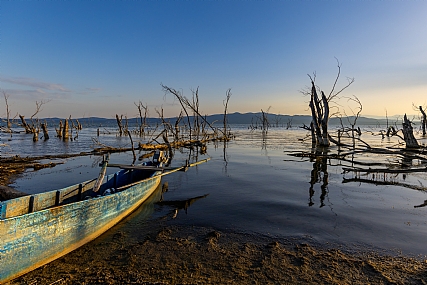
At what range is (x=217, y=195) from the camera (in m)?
8.19

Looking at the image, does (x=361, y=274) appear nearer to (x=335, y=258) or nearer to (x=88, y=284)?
(x=335, y=258)

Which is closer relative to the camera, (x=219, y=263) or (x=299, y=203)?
(x=219, y=263)

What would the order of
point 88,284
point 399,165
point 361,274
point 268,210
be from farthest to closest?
point 399,165, point 268,210, point 361,274, point 88,284

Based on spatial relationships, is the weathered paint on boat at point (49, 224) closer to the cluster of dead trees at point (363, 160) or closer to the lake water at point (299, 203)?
the lake water at point (299, 203)

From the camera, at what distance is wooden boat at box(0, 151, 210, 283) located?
3416 millimetres

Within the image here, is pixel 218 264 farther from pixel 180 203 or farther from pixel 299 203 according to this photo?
pixel 299 203

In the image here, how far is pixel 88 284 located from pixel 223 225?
308cm

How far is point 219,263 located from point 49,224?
279 centimetres

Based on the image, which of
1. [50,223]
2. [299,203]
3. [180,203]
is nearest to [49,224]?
[50,223]

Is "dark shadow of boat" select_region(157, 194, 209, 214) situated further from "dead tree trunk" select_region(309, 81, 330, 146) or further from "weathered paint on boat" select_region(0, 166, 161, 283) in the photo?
"dead tree trunk" select_region(309, 81, 330, 146)

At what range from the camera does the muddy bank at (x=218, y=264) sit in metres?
3.63

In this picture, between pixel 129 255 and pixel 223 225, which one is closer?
pixel 129 255

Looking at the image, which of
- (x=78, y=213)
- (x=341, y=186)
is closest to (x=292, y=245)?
(x=78, y=213)

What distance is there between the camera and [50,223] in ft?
12.9
